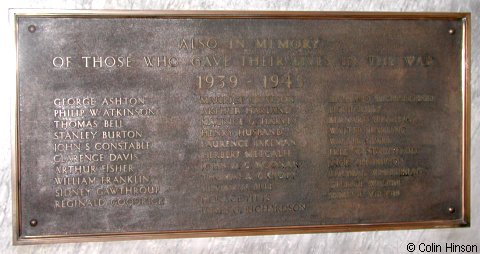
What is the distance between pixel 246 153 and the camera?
3020mm

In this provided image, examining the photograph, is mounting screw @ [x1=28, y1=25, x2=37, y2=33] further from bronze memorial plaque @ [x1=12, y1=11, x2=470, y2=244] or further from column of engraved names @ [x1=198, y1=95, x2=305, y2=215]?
column of engraved names @ [x1=198, y1=95, x2=305, y2=215]

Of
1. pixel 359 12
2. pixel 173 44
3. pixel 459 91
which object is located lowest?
pixel 459 91

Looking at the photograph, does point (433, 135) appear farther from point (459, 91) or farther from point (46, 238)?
point (46, 238)

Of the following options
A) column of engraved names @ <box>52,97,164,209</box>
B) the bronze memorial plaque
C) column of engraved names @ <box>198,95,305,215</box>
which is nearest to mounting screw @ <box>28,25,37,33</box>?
the bronze memorial plaque

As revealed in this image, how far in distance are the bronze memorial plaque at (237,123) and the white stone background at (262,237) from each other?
0.06 meters

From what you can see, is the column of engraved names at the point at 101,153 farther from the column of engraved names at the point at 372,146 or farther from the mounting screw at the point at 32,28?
the column of engraved names at the point at 372,146

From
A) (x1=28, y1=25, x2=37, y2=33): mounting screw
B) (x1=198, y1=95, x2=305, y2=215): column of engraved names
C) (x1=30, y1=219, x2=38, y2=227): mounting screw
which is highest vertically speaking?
(x1=28, y1=25, x2=37, y2=33): mounting screw

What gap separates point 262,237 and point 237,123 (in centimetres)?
71

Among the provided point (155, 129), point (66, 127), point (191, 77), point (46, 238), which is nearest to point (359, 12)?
point (191, 77)

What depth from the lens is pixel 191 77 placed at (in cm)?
296

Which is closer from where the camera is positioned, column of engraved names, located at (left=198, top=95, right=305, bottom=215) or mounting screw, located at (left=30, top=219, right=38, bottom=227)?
mounting screw, located at (left=30, top=219, right=38, bottom=227)

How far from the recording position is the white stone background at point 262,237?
2863 mm

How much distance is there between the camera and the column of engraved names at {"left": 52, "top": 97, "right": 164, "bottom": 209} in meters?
2.88

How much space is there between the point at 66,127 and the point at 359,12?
1873 millimetres
